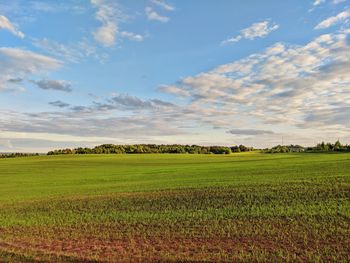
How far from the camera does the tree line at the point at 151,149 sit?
384 feet

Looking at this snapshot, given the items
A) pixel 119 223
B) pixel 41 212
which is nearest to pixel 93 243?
pixel 119 223

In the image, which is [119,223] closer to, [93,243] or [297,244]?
[93,243]

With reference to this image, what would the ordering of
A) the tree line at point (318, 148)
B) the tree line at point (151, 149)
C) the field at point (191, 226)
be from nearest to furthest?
1. the field at point (191, 226)
2. the tree line at point (318, 148)
3. the tree line at point (151, 149)

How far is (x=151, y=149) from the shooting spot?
12338cm

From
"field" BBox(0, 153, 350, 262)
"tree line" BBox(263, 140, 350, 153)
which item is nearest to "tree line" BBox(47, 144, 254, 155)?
"tree line" BBox(263, 140, 350, 153)

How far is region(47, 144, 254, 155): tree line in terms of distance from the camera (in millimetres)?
117000

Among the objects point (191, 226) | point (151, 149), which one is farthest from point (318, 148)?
point (191, 226)

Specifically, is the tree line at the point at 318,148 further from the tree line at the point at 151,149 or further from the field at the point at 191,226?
the field at the point at 191,226

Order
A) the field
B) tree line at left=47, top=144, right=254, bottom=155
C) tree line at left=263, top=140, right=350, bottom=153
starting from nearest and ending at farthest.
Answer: the field → tree line at left=263, top=140, right=350, bottom=153 → tree line at left=47, top=144, right=254, bottom=155

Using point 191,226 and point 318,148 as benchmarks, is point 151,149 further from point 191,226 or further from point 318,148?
point 191,226

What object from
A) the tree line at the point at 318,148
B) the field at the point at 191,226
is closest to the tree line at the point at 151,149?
the tree line at the point at 318,148

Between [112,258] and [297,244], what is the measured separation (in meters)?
6.40

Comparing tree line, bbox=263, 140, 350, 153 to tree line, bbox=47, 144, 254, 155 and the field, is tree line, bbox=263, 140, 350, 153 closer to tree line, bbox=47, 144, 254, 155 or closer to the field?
tree line, bbox=47, 144, 254, 155

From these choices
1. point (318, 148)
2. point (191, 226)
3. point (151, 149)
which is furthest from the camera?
point (151, 149)
